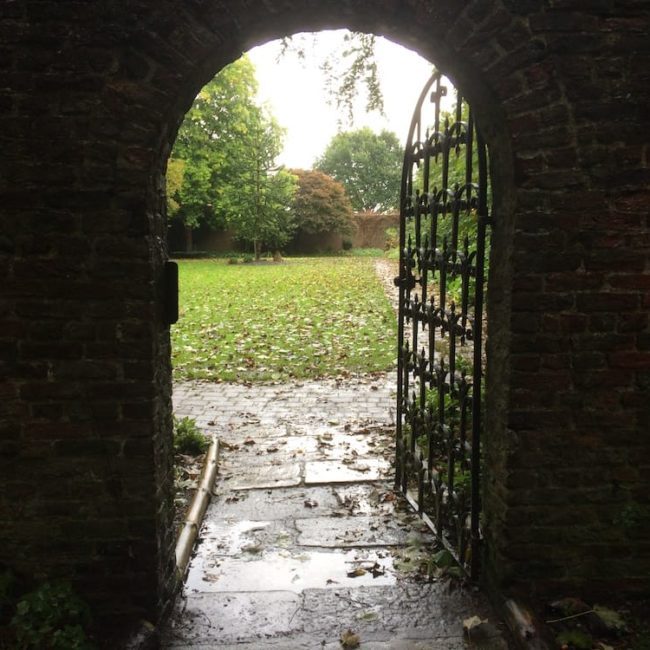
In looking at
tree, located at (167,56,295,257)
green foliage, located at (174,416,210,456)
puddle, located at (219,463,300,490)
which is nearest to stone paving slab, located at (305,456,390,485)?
puddle, located at (219,463,300,490)

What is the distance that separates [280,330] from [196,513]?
7.72 metres

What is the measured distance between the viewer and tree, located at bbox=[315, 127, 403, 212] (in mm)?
53594

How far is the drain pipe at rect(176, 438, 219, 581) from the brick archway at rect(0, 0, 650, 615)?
0.64 m

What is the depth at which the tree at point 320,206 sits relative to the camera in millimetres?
36250

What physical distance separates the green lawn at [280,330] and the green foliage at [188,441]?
281 centimetres

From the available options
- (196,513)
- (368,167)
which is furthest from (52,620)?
(368,167)

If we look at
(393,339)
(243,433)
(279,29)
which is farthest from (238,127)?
(279,29)

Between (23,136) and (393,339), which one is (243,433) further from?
(393,339)

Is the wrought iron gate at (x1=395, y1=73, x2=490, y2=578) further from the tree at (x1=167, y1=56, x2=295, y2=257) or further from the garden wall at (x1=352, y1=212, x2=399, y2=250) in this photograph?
the garden wall at (x1=352, y1=212, x2=399, y2=250)

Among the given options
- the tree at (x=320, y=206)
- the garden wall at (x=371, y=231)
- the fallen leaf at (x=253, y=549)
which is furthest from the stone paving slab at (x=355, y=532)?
the garden wall at (x=371, y=231)

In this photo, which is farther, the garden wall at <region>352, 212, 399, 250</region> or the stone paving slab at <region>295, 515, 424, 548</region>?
the garden wall at <region>352, 212, 399, 250</region>

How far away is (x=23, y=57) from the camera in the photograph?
288 cm

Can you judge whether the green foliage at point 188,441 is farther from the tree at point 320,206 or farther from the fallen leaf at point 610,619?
the tree at point 320,206

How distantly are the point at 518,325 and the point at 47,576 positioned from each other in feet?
9.08
